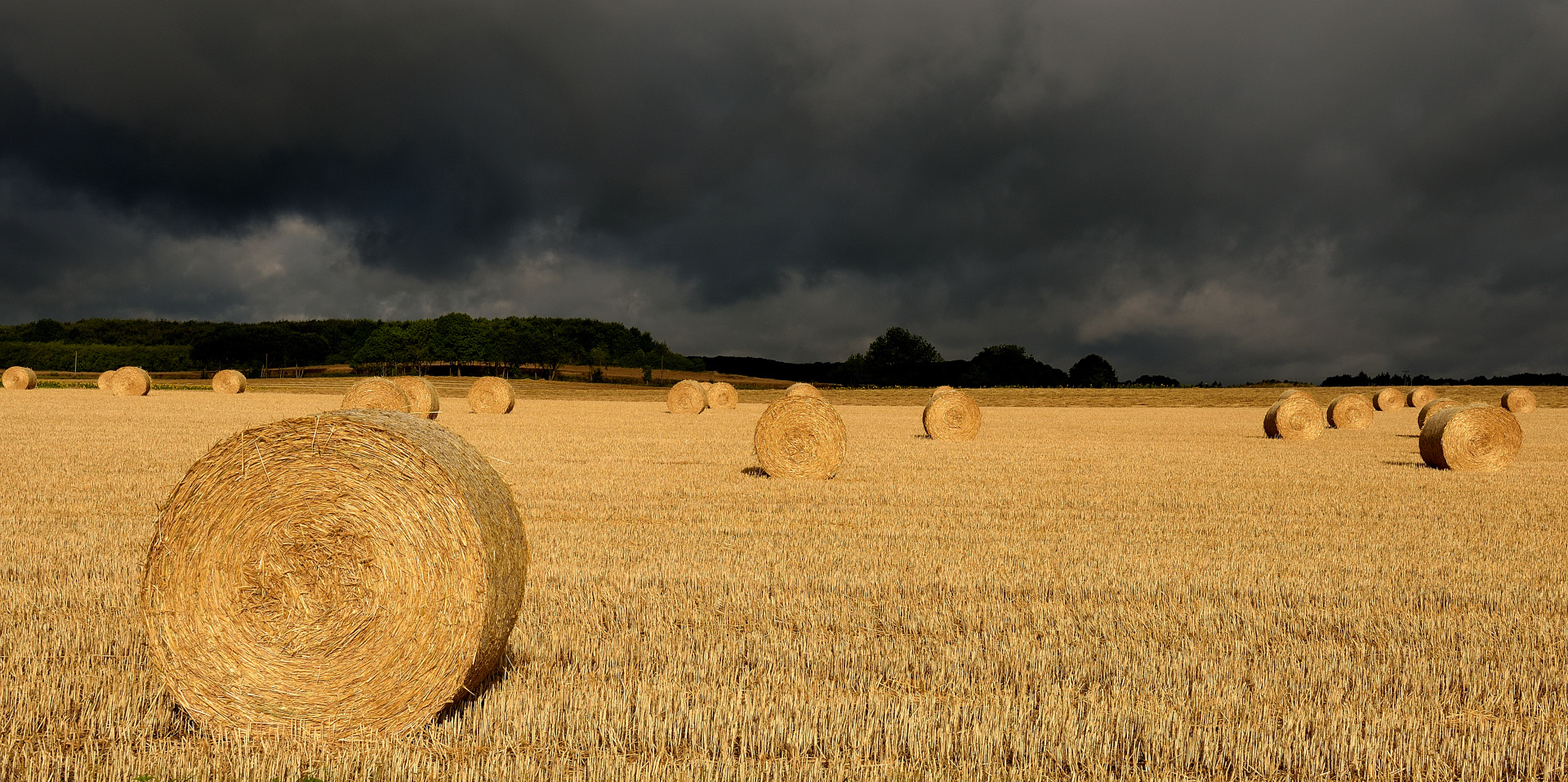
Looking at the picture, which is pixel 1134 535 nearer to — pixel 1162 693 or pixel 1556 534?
pixel 1556 534

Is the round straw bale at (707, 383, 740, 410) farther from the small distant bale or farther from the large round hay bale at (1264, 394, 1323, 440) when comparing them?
the large round hay bale at (1264, 394, 1323, 440)

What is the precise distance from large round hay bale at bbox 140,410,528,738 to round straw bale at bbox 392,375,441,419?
88.0ft

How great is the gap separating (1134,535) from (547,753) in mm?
7632

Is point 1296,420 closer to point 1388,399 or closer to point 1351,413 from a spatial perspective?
point 1351,413

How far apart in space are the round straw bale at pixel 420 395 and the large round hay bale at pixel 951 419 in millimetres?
15459

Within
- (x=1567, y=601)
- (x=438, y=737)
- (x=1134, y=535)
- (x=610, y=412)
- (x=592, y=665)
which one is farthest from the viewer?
(x=610, y=412)

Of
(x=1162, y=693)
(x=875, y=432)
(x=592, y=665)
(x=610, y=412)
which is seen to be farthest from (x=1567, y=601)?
(x=610, y=412)

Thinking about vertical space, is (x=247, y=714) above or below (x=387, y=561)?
below

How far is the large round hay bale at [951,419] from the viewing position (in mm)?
26578

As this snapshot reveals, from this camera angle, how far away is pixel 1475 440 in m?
18.9

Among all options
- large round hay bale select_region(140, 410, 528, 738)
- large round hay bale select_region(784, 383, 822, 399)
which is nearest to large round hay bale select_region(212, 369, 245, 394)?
large round hay bale select_region(784, 383, 822, 399)

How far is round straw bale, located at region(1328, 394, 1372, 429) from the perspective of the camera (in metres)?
34.1

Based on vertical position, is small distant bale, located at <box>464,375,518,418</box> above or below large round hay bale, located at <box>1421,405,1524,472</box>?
below

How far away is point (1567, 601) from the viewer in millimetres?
7645
